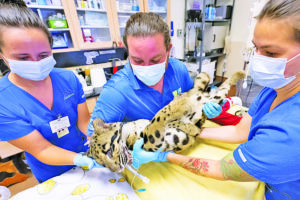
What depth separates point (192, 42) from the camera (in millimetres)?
3445

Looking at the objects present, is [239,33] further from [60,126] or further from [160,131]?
[60,126]

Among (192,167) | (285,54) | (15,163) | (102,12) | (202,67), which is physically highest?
(102,12)

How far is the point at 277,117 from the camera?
51 centimetres

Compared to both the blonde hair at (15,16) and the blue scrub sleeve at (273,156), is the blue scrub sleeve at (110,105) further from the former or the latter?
the blue scrub sleeve at (273,156)

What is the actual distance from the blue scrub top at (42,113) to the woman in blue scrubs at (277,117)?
0.98 m

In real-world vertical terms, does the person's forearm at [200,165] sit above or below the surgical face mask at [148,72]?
below

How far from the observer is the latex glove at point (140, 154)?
79 centimetres

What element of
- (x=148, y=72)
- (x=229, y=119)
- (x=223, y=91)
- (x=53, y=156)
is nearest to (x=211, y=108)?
(x=223, y=91)

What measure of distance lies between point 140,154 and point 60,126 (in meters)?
0.58

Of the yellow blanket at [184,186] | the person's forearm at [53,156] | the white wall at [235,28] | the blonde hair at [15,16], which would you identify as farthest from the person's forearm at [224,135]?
the white wall at [235,28]

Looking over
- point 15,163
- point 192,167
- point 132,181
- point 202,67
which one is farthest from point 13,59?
point 202,67

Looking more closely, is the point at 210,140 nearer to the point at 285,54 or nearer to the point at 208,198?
the point at 208,198

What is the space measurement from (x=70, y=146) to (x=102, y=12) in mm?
2188

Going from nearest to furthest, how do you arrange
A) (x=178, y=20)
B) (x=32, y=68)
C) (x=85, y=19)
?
(x=32, y=68) < (x=85, y=19) < (x=178, y=20)
